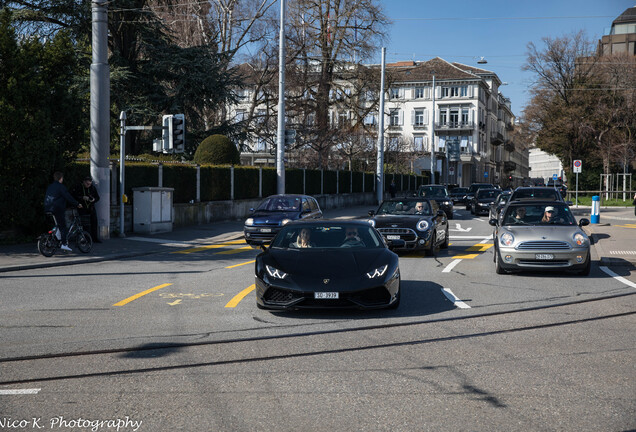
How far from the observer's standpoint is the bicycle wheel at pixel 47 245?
15688 millimetres

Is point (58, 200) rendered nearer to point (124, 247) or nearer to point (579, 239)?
point (124, 247)

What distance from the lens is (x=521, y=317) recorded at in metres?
8.88

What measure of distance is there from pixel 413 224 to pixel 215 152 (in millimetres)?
16910

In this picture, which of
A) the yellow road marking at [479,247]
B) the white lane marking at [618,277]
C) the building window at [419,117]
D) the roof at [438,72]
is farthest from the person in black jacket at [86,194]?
the building window at [419,117]

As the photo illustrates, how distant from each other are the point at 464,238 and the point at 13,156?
14046 millimetres

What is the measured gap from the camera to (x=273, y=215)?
66.3ft

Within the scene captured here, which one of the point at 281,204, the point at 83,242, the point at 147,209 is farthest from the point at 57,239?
the point at 281,204

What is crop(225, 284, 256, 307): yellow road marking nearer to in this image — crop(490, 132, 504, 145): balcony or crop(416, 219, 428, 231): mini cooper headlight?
crop(416, 219, 428, 231): mini cooper headlight

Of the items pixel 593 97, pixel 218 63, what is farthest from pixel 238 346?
pixel 593 97

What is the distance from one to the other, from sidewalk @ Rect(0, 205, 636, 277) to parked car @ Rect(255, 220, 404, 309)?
710cm

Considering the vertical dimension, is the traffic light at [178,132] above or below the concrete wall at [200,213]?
above

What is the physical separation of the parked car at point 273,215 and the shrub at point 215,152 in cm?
1106

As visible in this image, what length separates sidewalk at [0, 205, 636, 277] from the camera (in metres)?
15.0

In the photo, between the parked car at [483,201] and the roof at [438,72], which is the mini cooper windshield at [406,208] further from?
the roof at [438,72]
